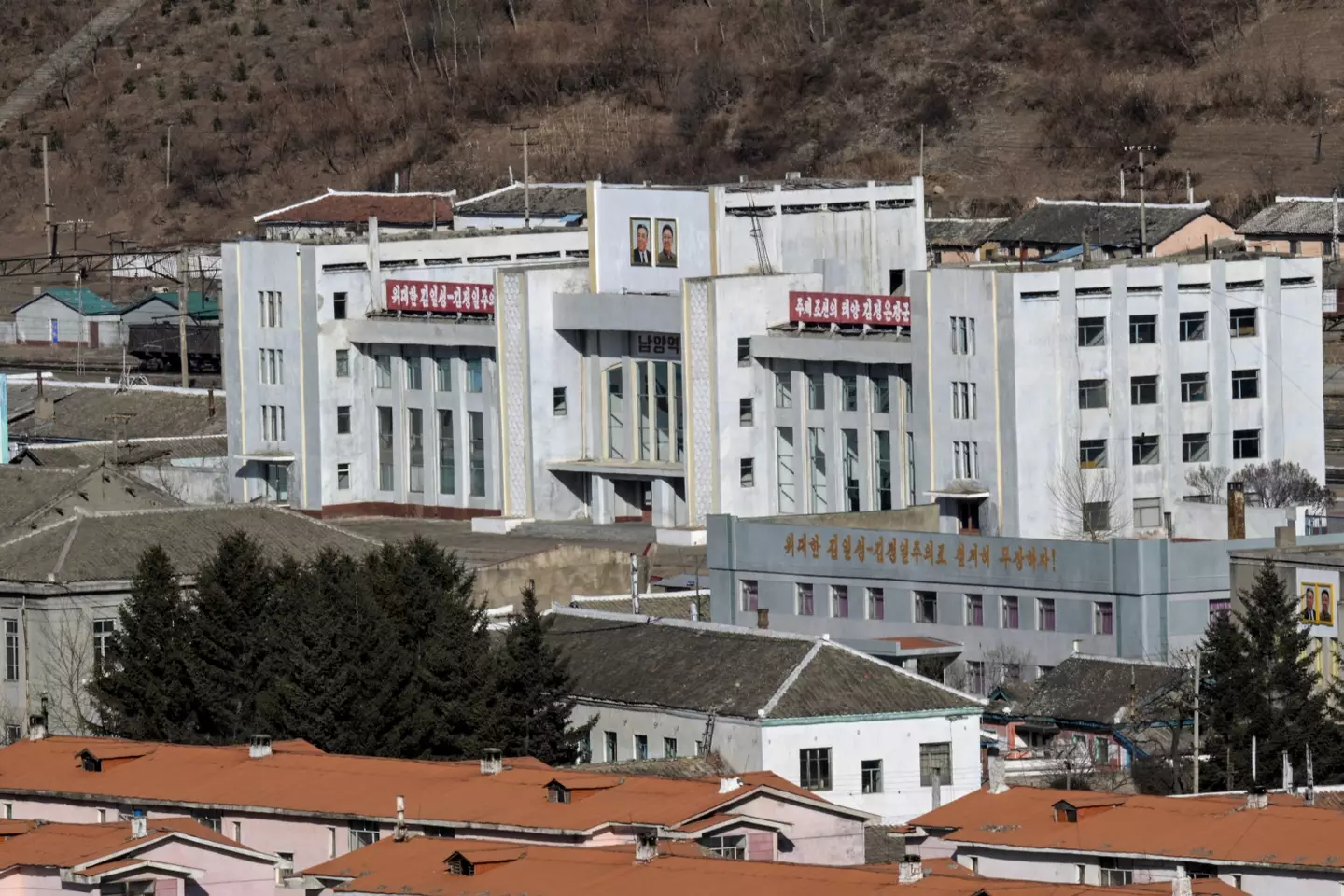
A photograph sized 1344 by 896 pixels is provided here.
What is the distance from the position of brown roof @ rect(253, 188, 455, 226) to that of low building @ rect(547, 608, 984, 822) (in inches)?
3072

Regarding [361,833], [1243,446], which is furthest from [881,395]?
[361,833]

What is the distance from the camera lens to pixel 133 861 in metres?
46.2

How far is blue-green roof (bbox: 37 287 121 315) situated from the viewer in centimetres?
15012

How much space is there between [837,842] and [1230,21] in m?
114

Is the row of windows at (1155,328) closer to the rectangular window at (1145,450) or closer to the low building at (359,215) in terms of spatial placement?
the rectangular window at (1145,450)

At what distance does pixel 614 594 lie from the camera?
3214 inches

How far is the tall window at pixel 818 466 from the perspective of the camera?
99750 millimetres

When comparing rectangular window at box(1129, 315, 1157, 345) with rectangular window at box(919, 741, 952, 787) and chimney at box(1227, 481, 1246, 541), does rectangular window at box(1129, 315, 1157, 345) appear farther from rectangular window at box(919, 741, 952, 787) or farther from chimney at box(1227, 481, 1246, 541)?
rectangular window at box(919, 741, 952, 787)

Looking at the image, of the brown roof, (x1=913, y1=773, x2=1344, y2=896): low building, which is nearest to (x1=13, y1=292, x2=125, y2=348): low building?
the brown roof

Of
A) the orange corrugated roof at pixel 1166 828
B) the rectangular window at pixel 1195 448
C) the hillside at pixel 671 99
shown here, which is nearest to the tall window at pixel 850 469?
the rectangular window at pixel 1195 448

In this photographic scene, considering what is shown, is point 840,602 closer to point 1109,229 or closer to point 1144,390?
point 1144,390

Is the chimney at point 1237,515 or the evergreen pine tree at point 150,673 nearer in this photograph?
the evergreen pine tree at point 150,673

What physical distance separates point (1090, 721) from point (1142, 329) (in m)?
25.7

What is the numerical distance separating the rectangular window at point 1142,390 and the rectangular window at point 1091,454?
1.54 meters
